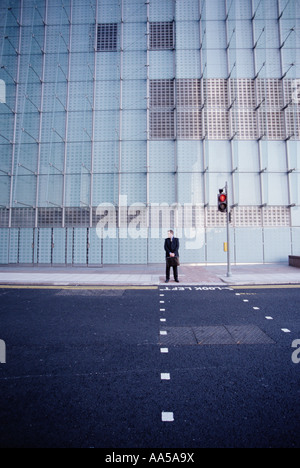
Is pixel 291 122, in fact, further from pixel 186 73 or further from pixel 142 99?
pixel 142 99

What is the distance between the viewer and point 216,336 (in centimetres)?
372

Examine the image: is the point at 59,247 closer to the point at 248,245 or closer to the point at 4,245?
the point at 4,245

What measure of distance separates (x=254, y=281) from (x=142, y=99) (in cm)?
1350

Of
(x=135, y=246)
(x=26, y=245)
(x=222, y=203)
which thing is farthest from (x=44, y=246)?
(x=222, y=203)

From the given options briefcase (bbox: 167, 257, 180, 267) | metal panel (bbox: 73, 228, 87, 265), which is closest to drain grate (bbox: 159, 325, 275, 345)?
briefcase (bbox: 167, 257, 180, 267)

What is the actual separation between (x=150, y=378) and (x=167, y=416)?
608 mm

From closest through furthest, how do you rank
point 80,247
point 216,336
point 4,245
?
point 216,336 → point 80,247 → point 4,245

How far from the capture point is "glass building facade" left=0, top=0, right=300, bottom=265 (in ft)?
46.3

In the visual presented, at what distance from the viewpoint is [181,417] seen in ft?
6.46

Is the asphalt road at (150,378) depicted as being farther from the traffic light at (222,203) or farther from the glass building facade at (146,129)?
the glass building facade at (146,129)

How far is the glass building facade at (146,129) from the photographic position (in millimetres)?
14109

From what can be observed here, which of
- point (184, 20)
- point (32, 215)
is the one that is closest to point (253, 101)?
point (184, 20)

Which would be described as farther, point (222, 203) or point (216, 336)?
point (222, 203)

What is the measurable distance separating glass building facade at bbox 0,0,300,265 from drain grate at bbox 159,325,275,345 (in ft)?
32.3
